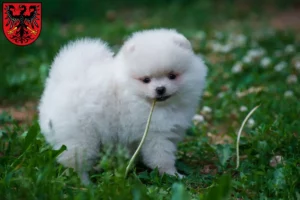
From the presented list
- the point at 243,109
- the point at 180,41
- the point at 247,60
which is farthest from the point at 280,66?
the point at 180,41

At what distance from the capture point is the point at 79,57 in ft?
12.0

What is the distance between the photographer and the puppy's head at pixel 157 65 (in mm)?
3367

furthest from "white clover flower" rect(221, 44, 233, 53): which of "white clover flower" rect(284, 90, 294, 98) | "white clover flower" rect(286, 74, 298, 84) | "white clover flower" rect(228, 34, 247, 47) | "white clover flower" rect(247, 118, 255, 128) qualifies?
"white clover flower" rect(247, 118, 255, 128)

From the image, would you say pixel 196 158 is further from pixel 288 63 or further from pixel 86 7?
pixel 86 7

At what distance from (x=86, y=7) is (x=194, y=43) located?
286 centimetres

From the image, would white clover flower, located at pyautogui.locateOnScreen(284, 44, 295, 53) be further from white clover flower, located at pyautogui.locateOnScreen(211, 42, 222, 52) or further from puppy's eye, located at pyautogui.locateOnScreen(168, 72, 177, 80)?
puppy's eye, located at pyautogui.locateOnScreen(168, 72, 177, 80)

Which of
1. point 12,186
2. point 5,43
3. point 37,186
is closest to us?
point 37,186

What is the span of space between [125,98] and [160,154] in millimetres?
446

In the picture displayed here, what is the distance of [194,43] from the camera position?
8078 mm

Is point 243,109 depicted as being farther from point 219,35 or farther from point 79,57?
point 219,35

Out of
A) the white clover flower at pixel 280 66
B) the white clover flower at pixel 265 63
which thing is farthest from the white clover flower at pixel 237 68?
the white clover flower at pixel 280 66

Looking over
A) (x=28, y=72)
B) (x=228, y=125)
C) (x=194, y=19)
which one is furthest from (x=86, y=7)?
(x=228, y=125)

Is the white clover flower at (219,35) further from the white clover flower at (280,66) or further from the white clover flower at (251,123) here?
the white clover flower at (251,123)

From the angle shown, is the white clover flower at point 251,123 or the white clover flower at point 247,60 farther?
the white clover flower at point 247,60
